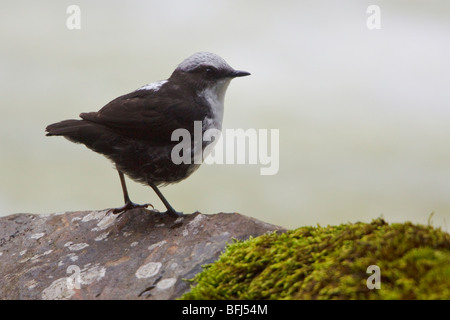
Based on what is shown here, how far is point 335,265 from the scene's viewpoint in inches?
133

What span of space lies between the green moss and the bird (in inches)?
62.3

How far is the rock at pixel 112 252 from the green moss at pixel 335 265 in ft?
1.22

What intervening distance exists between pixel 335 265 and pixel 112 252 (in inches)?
88.9

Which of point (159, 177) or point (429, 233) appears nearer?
point (429, 233)

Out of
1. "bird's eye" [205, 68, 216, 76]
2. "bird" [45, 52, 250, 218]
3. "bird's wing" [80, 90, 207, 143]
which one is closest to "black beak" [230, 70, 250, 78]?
"bird" [45, 52, 250, 218]

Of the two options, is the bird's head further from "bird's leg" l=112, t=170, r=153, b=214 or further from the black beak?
"bird's leg" l=112, t=170, r=153, b=214

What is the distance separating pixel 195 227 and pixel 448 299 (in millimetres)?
2368

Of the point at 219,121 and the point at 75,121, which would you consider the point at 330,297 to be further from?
the point at 75,121

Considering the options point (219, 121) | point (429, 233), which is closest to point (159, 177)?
point (219, 121)

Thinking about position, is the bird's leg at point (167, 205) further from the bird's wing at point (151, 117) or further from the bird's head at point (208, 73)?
the bird's head at point (208, 73)

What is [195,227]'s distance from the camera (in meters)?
4.79

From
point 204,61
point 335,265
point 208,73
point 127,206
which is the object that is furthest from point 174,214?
point 335,265

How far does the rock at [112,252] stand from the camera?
4180 mm

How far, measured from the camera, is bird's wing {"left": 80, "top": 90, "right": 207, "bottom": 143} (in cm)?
532
